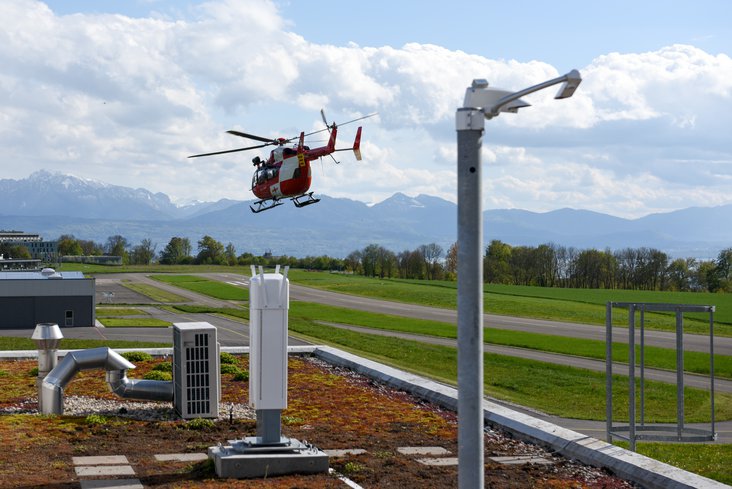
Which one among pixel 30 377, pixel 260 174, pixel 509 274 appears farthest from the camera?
pixel 509 274

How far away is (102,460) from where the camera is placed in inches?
504

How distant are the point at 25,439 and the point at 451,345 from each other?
1404 inches

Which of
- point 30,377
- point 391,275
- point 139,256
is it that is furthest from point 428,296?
point 139,256

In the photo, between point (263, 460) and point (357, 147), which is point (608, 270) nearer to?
point (357, 147)

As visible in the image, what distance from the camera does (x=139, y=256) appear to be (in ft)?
601

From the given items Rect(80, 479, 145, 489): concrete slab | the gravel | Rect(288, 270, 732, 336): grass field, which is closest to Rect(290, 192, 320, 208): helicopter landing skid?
the gravel

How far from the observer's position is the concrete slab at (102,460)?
496 inches

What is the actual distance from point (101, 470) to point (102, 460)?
2.21ft

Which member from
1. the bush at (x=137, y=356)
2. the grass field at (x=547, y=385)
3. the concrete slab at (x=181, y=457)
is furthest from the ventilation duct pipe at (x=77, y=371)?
the grass field at (x=547, y=385)

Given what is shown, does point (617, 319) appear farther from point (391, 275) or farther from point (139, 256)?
point (139, 256)

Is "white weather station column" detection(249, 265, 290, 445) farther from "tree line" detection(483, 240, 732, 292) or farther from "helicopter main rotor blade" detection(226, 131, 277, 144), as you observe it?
"tree line" detection(483, 240, 732, 292)

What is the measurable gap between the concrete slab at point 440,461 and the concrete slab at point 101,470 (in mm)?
4134

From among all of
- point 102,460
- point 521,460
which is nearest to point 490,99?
point 521,460

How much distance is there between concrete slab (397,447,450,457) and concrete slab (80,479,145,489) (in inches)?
165
